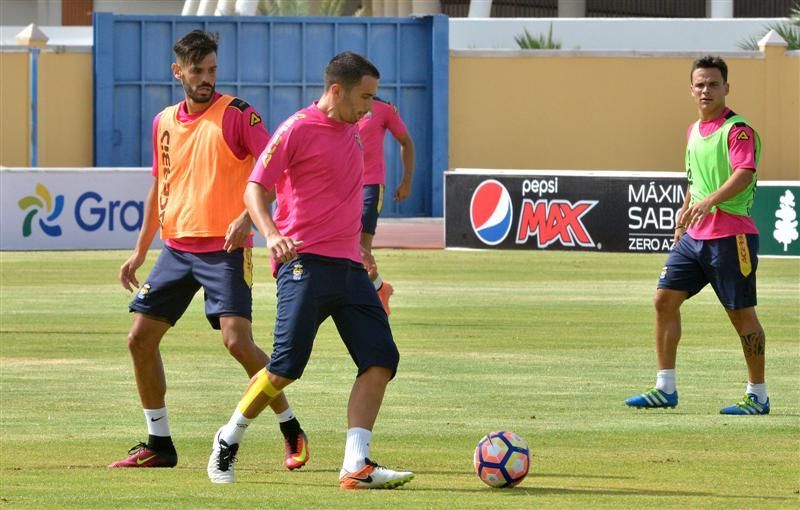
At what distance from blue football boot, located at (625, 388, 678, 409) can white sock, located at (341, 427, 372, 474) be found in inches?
143

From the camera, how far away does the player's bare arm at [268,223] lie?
7.69m

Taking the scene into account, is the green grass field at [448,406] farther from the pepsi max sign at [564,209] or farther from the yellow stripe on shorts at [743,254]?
the pepsi max sign at [564,209]

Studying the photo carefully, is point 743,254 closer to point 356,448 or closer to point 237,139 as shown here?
point 237,139

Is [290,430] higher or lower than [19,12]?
lower

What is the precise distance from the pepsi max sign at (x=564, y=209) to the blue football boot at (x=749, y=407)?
13.5 metres

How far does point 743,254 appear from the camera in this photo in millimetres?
10969

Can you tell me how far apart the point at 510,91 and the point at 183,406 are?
27.0 metres

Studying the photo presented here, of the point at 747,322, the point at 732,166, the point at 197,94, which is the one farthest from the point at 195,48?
the point at 747,322

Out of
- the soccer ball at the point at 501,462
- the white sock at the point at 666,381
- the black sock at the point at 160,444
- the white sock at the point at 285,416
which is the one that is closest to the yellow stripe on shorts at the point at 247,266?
the white sock at the point at 285,416

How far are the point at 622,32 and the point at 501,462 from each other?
110 ft

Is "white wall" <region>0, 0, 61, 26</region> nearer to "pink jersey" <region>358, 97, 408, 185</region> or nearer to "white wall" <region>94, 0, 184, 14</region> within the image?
"white wall" <region>94, 0, 184, 14</region>

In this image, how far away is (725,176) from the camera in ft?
35.7

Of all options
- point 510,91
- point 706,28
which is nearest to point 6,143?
point 510,91

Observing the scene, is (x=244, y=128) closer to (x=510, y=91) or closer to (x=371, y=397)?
(x=371, y=397)
